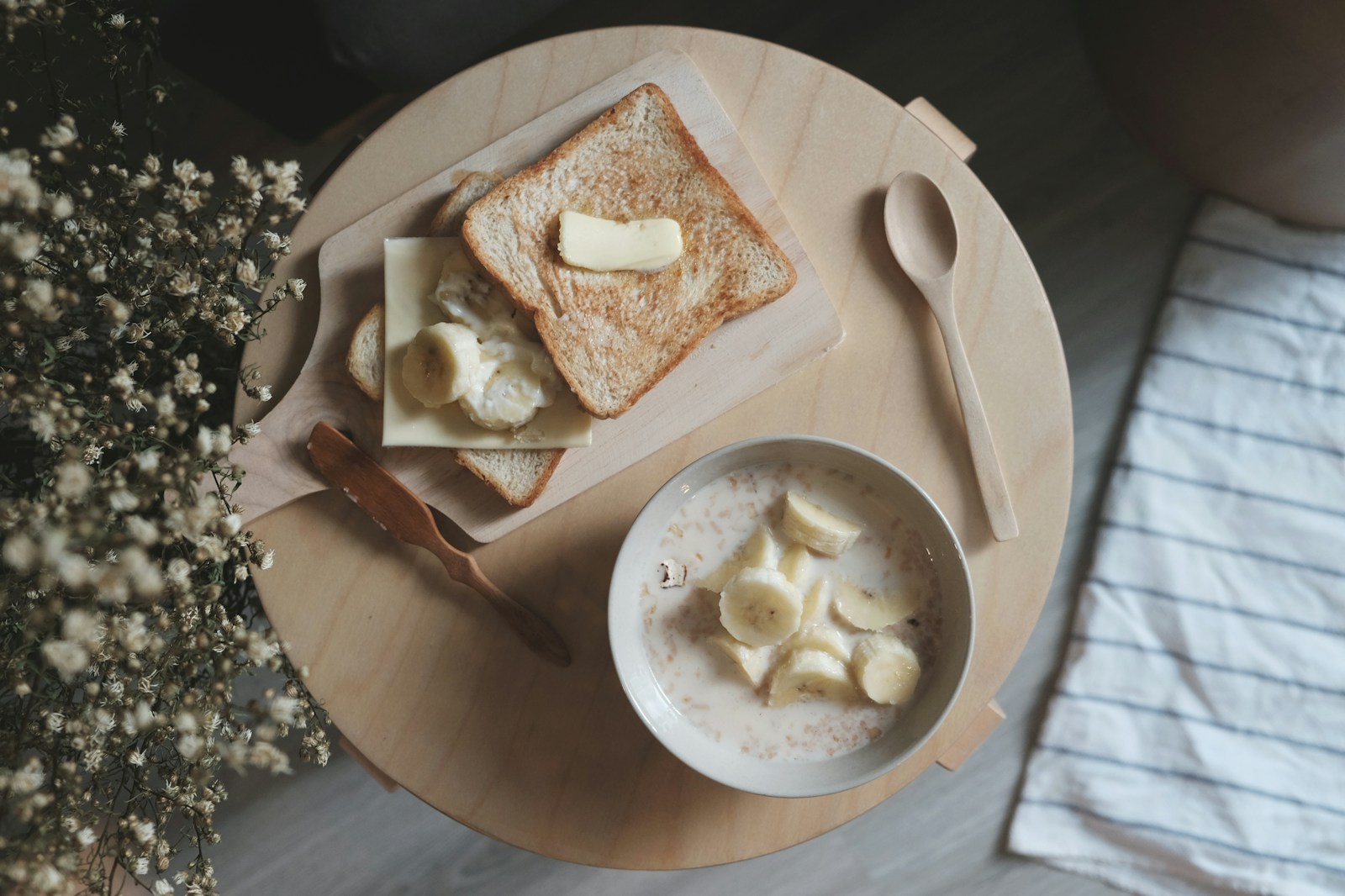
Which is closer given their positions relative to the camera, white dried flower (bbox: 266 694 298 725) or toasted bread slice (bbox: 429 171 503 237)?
white dried flower (bbox: 266 694 298 725)

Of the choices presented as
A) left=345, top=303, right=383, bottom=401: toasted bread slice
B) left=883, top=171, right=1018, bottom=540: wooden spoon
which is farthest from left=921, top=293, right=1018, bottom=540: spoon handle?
left=345, top=303, right=383, bottom=401: toasted bread slice

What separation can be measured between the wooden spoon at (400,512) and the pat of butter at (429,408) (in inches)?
2.2

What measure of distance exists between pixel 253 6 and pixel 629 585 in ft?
3.66

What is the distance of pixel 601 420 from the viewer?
1.22 m

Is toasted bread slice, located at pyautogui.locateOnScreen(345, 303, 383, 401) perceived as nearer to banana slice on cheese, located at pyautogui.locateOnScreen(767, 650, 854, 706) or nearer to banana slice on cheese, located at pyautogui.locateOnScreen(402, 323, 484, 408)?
banana slice on cheese, located at pyautogui.locateOnScreen(402, 323, 484, 408)

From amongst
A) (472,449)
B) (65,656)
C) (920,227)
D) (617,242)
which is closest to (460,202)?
(617,242)

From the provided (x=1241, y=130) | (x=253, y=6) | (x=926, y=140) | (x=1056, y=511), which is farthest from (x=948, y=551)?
(x=253, y=6)

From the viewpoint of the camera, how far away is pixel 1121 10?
1.58 m

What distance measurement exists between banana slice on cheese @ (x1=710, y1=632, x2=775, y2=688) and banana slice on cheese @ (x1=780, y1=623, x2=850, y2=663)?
3 centimetres

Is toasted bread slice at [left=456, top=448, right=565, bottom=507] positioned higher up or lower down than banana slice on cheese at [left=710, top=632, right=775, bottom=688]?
higher up

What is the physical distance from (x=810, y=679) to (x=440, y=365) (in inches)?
23.3

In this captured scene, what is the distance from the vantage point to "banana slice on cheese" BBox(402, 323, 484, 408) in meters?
1.13

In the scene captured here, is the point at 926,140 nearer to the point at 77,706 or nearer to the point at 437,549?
the point at 437,549

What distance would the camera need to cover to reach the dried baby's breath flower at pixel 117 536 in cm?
79
